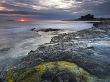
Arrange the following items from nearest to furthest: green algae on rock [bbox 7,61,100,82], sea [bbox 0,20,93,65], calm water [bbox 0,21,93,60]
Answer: green algae on rock [bbox 7,61,100,82]
sea [bbox 0,20,93,65]
calm water [bbox 0,21,93,60]

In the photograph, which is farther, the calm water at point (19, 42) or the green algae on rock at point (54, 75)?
the calm water at point (19, 42)

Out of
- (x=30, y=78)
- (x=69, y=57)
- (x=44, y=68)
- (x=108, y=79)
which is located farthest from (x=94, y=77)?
(x=69, y=57)

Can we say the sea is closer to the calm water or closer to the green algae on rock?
the calm water

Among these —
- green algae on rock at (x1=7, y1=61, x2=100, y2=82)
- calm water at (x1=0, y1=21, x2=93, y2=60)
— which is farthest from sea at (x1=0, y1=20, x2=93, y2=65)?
green algae on rock at (x1=7, y1=61, x2=100, y2=82)

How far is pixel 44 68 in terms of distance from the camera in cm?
885

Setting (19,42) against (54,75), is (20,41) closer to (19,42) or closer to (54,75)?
(19,42)

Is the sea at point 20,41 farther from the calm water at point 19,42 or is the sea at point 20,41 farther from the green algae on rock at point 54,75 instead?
the green algae on rock at point 54,75

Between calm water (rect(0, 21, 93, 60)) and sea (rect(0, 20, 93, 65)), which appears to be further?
calm water (rect(0, 21, 93, 60))

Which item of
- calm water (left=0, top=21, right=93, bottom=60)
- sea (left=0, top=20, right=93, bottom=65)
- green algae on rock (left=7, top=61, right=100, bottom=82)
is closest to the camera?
green algae on rock (left=7, top=61, right=100, bottom=82)

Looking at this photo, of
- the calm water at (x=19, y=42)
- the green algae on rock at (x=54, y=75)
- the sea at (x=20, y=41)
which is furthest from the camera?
the calm water at (x=19, y=42)

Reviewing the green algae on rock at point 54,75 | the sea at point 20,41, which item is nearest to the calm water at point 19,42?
the sea at point 20,41

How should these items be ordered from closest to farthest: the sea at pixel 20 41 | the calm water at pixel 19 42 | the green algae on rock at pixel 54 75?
1. the green algae on rock at pixel 54 75
2. the sea at pixel 20 41
3. the calm water at pixel 19 42

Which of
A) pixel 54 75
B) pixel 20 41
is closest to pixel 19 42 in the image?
pixel 20 41

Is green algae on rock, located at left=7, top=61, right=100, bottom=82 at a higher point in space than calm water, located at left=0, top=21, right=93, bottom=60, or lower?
higher
